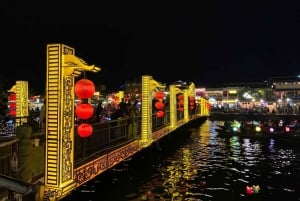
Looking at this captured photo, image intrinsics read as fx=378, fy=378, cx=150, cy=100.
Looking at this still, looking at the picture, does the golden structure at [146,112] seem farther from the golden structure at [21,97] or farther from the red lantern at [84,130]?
the red lantern at [84,130]

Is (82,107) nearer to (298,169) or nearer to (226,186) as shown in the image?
(226,186)

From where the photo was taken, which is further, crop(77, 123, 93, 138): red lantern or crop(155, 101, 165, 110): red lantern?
crop(155, 101, 165, 110): red lantern

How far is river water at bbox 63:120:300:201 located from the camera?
14.7 metres

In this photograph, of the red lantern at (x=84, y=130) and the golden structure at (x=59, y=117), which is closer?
the golden structure at (x=59, y=117)

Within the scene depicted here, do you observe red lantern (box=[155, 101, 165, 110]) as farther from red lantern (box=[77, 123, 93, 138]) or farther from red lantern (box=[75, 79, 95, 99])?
red lantern (box=[75, 79, 95, 99])

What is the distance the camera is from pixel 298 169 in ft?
70.8

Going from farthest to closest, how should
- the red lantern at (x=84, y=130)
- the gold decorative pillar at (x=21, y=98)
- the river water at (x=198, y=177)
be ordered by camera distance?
the gold decorative pillar at (x=21, y=98) → the river water at (x=198, y=177) → the red lantern at (x=84, y=130)

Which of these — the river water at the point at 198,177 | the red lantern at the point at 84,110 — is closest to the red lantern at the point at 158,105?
the river water at the point at 198,177

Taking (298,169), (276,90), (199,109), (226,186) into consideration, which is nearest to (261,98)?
(276,90)

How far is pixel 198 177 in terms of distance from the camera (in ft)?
59.1

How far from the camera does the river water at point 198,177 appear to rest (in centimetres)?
1470

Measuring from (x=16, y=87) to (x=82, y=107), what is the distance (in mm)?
13064

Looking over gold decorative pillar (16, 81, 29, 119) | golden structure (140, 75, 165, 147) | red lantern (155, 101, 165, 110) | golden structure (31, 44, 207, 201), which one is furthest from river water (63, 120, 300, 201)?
gold decorative pillar (16, 81, 29, 119)

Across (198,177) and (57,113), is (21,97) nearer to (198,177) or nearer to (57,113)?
(198,177)
